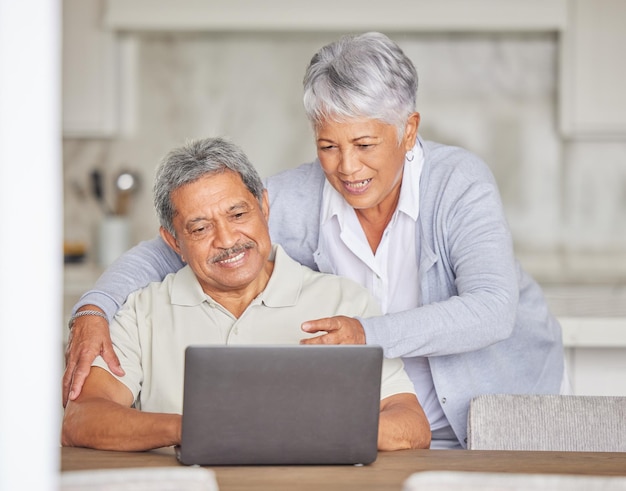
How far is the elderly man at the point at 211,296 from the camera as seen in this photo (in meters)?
1.97

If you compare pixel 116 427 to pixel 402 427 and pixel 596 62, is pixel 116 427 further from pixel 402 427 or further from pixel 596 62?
pixel 596 62

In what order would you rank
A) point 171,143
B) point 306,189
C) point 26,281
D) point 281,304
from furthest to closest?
point 171,143 → point 306,189 → point 281,304 → point 26,281

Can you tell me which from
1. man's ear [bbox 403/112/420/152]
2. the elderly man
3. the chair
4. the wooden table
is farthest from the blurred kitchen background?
the wooden table

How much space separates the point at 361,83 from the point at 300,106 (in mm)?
2047

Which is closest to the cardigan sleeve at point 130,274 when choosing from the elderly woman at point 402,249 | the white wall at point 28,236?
the elderly woman at point 402,249

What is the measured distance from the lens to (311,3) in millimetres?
3619

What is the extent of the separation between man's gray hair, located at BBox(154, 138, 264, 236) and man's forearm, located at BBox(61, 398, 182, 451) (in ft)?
1.49

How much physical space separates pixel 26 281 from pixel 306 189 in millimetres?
1542

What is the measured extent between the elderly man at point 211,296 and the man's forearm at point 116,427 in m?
0.07

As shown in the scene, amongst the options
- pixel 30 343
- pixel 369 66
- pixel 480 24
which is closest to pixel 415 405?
pixel 369 66

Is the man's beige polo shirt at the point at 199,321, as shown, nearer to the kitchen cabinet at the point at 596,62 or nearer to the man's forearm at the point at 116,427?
the man's forearm at the point at 116,427

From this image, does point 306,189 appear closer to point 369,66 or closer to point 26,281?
point 369,66

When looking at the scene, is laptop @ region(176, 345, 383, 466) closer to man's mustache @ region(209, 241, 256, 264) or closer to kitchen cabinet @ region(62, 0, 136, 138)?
man's mustache @ region(209, 241, 256, 264)

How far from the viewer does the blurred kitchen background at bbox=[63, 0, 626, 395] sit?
12.0ft
